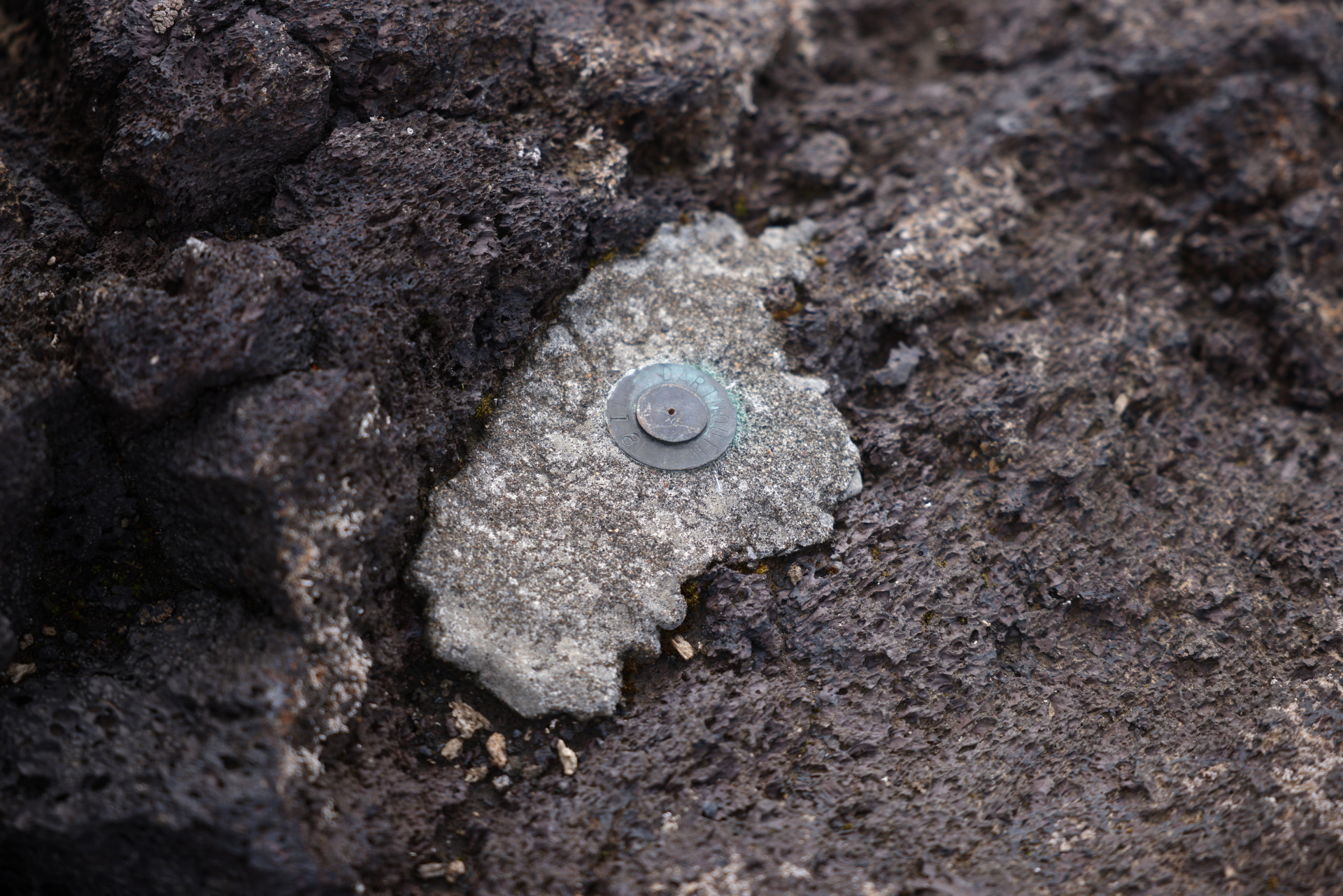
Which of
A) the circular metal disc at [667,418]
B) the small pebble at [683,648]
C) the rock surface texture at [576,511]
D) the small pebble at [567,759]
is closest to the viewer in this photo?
the rock surface texture at [576,511]

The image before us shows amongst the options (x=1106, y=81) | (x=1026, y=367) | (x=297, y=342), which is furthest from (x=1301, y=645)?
(x=297, y=342)

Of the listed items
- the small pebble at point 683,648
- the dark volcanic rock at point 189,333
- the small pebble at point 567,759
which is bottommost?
the small pebble at point 567,759

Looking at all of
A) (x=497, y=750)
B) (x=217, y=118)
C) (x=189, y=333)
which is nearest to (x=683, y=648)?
(x=497, y=750)

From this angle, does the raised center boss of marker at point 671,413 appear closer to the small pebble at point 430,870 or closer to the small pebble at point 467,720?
the small pebble at point 467,720

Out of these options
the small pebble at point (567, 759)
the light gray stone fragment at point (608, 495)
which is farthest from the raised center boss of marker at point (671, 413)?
the small pebble at point (567, 759)

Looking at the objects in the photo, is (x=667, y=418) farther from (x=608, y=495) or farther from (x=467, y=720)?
(x=467, y=720)

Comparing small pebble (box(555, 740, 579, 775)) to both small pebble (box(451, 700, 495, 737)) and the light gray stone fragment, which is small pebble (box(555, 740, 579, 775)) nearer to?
the light gray stone fragment
